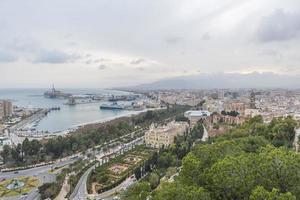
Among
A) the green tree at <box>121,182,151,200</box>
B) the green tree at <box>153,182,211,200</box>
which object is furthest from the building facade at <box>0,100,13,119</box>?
the green tree at <box>153,182,211,200</box>

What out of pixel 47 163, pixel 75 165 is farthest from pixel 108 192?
pixel 47 163

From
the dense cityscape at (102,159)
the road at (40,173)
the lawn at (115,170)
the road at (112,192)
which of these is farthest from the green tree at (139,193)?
the road at (40,173)

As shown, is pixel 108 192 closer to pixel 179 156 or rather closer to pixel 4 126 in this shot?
pixel 179 156

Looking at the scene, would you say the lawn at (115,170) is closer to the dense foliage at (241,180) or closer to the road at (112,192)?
the road at (112,192)

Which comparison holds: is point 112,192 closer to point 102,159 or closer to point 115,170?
point 115,170

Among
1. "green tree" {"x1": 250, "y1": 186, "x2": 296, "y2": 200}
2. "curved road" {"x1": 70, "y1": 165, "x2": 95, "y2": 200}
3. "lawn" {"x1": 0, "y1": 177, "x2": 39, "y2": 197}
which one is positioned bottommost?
"lawn" {"x1": 0, "y1": 177, "x2": 39, "y2": 197}

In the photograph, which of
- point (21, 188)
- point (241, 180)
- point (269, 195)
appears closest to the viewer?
point (269, 195)

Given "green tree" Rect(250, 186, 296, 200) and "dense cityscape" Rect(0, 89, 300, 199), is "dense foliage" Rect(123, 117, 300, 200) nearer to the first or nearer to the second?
"green tree" Rect(250, 186, 296, 200)

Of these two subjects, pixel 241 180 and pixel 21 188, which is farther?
pixel 21 188

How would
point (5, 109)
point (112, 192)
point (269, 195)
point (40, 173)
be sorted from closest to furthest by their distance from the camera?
point (269, 195)
point (112, 192)
point (40, 173)
point (5, 109)

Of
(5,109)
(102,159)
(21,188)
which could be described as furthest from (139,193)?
(5,109)

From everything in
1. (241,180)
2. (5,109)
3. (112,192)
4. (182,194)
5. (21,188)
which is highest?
(241,180)
